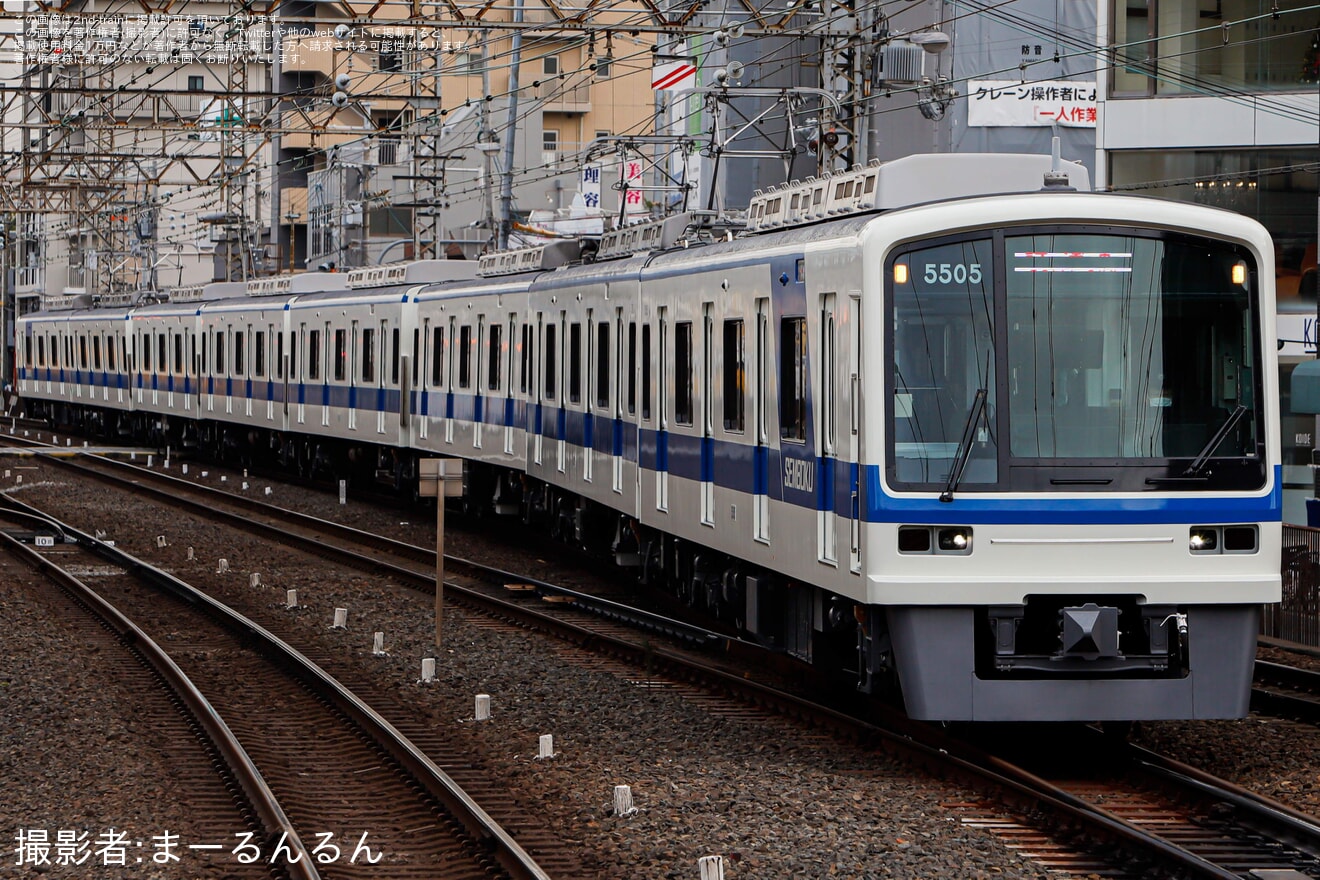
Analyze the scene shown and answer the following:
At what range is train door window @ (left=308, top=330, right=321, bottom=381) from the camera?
29781mm

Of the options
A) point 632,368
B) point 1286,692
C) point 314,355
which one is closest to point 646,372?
point 632,368

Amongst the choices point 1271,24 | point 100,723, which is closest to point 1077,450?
point 100,723

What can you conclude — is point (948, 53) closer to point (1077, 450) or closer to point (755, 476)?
point (755, 476)

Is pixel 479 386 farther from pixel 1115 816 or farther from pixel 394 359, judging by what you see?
pixel 1115 816

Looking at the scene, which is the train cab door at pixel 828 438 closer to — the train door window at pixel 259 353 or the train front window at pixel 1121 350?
the train front window at pixel 1121 350

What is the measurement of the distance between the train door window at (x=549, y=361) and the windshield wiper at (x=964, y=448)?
10299mm

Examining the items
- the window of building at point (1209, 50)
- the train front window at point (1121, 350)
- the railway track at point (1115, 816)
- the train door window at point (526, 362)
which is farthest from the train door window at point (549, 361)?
the window of building at point (1209, 50)

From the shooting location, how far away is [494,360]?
71.8 ft

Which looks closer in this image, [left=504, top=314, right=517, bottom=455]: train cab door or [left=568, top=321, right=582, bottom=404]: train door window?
[left=568, top=321, right=582, bottom=404]: train door window

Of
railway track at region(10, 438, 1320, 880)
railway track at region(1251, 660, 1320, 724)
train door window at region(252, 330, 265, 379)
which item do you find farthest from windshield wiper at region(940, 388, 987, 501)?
train door window at region(252, 330, 265, 379)

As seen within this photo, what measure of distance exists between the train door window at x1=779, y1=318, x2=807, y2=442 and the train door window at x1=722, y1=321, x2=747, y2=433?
79 centimetres

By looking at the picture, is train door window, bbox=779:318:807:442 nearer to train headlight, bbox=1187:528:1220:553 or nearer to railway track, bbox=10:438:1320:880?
railway track, bbox=10:438:1320:880

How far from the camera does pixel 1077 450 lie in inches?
346

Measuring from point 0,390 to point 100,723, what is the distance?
63854 millimetres
